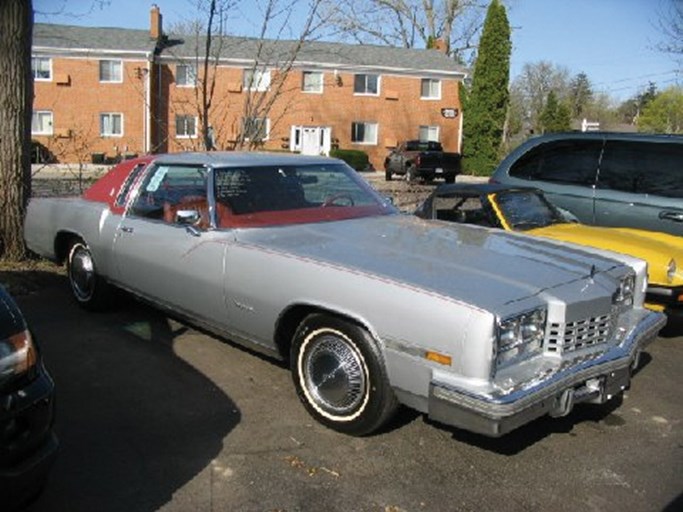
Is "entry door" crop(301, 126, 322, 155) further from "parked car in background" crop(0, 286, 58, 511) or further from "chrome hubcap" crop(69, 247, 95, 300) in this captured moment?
"parked car in background" crop(0, 286, 58, 511)

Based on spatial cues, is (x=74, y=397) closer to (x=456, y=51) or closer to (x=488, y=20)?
(x=488, y=20)

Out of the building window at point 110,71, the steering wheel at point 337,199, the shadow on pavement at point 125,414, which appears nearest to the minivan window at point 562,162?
the steering wheel at point 337,199

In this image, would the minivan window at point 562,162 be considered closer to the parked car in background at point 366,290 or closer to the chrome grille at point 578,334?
the parked car in background at point 366,290

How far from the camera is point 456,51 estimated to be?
4975 centimetres

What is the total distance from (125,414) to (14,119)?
16.5 feet

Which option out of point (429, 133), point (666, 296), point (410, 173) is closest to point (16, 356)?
point (666, 296)

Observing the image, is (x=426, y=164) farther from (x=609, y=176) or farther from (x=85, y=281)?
(x=85, y=281)

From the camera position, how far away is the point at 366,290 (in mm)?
3543

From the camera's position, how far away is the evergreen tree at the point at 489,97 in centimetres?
3488

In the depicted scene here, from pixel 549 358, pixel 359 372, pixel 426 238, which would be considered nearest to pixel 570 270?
pixel 549 358

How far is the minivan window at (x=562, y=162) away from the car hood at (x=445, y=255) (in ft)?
10.1

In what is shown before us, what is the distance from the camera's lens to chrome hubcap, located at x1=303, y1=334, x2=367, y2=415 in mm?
3691

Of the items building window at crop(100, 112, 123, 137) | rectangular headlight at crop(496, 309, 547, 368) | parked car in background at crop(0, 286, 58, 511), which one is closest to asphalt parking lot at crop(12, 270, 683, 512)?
parked car in background at crop(0, 286, 58, 511)

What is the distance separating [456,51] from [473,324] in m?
49.6
